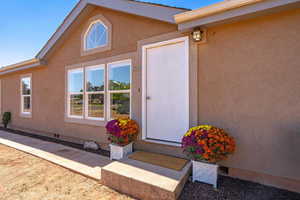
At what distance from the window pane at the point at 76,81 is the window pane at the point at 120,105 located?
1569 mm

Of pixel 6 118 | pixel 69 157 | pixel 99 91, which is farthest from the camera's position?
pixel 6 118

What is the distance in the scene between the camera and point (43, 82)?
20.5 ft

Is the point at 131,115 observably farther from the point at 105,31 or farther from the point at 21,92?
the point at 21,92

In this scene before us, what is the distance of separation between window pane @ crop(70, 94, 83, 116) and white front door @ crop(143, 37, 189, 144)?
2.72m

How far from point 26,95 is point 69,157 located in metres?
5.62

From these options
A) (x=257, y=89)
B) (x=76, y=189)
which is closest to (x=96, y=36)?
(x=76, y=189)

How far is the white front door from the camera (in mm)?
3275

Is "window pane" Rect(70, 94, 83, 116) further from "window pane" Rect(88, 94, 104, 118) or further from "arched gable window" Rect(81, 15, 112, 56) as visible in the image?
"arched gable window" Rect(81, 15, 112, 56)

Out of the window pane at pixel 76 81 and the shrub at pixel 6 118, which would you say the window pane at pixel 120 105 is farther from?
the shrub at pixel 6 118

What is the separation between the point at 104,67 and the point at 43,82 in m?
3.59

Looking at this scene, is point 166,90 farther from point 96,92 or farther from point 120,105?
point 96,92

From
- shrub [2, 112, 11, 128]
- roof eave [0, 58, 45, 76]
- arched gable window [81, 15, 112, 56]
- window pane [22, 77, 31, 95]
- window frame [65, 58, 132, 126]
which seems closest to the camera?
window frame [65, 58, 132, 126]

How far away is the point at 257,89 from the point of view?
2.56 meters

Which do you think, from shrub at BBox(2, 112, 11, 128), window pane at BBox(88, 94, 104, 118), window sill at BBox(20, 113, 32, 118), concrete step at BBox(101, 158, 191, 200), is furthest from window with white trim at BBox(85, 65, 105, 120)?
shrub at BBox(2, 112, 11, 128)
